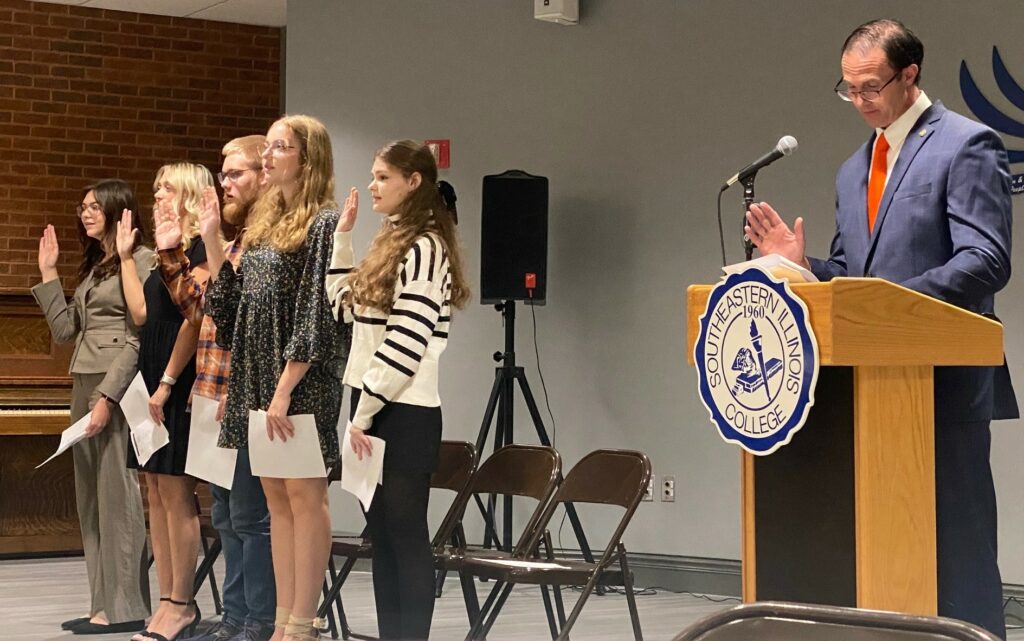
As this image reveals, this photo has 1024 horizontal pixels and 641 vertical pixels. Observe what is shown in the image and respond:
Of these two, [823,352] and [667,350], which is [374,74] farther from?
[823,352]

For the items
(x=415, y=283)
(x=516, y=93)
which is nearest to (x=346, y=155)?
(x=516, y=93)

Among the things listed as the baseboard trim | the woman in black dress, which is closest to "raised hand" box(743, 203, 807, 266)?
the woman in black dress

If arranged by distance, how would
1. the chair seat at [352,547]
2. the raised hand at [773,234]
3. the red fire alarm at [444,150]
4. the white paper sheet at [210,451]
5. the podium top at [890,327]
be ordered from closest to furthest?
the podium top at [890,327] → the raised hand at [773,234] → the white paper sheet at [210,451] → the chair seat at [352,547] → the red fire alarm at [444,150]

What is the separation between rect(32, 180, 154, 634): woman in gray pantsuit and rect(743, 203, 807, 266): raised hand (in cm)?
297

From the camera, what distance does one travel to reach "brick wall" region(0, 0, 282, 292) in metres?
8.21

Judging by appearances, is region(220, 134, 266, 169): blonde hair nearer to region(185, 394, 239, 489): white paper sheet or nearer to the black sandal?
region(185, 394, 239, 489): white paper sheet

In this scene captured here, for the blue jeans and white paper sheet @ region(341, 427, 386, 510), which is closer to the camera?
white paper sheet @ region(341, 427, 386, 510)

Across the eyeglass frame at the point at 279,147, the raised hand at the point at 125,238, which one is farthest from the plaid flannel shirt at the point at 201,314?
the raised hand at the point at 125,238

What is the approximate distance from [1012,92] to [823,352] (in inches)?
145

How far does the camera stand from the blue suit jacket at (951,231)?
2391 millimetres

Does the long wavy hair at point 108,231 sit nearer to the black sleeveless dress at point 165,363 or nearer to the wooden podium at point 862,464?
the black sleeveless dress at point 165,363

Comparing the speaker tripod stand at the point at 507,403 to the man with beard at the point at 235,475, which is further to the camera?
the speaker tripod stand at the point at 507,403

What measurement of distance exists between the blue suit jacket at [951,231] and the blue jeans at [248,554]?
7.57 ft

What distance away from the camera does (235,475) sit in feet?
14.0
